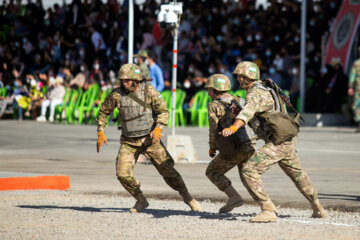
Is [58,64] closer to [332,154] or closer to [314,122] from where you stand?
[314,122]

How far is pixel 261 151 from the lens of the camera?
378 inches

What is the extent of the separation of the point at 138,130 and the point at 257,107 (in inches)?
66.5

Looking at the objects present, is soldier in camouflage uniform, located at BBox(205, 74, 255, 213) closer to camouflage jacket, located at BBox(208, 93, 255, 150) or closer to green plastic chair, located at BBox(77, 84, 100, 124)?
camouflage jacket, located at BBox(208, 93, 255, 150)

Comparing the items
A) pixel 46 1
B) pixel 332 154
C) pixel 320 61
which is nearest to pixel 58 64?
pixel 46 1

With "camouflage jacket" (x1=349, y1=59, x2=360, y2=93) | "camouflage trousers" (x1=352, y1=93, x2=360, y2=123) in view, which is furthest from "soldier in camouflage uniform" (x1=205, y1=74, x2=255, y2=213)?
"camouflage trousers" (x1=352, y1=93, x2=360, y2=123)

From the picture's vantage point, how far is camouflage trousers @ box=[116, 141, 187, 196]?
10.5 metres

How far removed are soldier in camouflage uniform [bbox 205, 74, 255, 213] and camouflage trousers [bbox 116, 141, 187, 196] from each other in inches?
18.5

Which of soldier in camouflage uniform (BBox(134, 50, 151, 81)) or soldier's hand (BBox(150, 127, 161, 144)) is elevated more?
soldier in camouflage uniform (BBox(134, 50, 151, 81))

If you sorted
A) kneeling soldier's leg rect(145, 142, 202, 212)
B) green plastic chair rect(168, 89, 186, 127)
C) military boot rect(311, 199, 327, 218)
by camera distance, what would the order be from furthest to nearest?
1. green plastic chair rect(168, 89, 186, 127)
2. kneeling soldier's leg rect(145, 142, 202, 212)
3. military boot rect(311, 199, 327, 218)

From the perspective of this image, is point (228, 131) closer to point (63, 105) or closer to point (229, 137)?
point (229, 137)

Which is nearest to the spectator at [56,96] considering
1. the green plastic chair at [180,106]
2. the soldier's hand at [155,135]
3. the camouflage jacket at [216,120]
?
the green plastic chair at [180,106]

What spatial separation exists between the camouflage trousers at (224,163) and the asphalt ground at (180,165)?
1.29m

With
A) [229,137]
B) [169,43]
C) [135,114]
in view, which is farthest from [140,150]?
[169,43]

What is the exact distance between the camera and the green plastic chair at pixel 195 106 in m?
28.2
